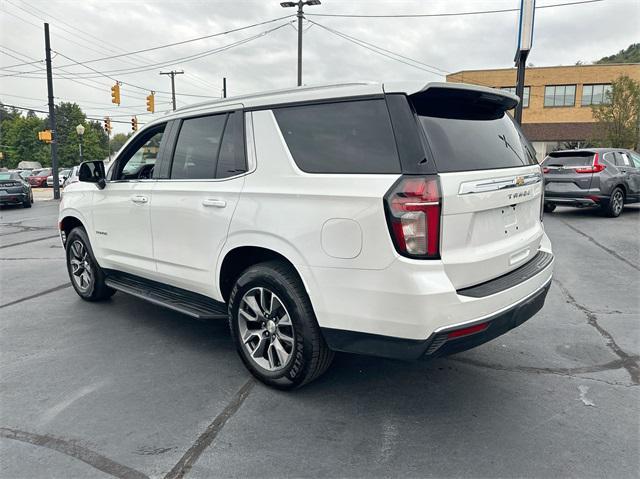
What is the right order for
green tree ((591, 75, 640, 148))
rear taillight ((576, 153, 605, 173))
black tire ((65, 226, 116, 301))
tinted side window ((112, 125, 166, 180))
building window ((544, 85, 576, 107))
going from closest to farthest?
1. tinted side window ((112, 125, 166, 180))
2. black tire ((65, 226, 116, 301))
3. rear taillight ((576, 153, 605, 173))
4. green tree ((591, 75, 640, 148))
5. building window ((544, 85, 576, 107))

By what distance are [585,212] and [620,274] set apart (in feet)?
22.6

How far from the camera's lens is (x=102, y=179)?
4707 mm

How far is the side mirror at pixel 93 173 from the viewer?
469 centimetres

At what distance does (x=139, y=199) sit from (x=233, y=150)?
49.0 inches

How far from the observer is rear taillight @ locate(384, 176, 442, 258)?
2.48 m

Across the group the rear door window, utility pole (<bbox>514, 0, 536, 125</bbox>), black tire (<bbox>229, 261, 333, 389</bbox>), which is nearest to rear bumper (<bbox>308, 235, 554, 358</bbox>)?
black tire (<bbox>229, 261, 333, 389</bbox>)

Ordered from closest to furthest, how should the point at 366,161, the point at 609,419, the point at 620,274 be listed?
the point at 366,161
the point at 609,419
the point at 620,274

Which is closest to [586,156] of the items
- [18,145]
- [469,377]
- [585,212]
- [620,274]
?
[585,212]

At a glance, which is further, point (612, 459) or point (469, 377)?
point (469, 377)

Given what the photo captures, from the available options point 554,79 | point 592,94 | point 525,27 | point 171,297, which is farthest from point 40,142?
point 171,297

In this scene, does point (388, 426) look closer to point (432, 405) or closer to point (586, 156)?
point (432, 405)

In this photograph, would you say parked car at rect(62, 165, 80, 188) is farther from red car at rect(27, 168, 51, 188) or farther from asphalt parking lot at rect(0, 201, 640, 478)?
red car at rect(27, 168, 51, 188)

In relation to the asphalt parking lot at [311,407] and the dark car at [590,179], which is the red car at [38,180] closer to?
the dark car at [590,179]

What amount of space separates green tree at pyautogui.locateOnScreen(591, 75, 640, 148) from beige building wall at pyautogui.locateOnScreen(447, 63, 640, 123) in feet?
55.5
